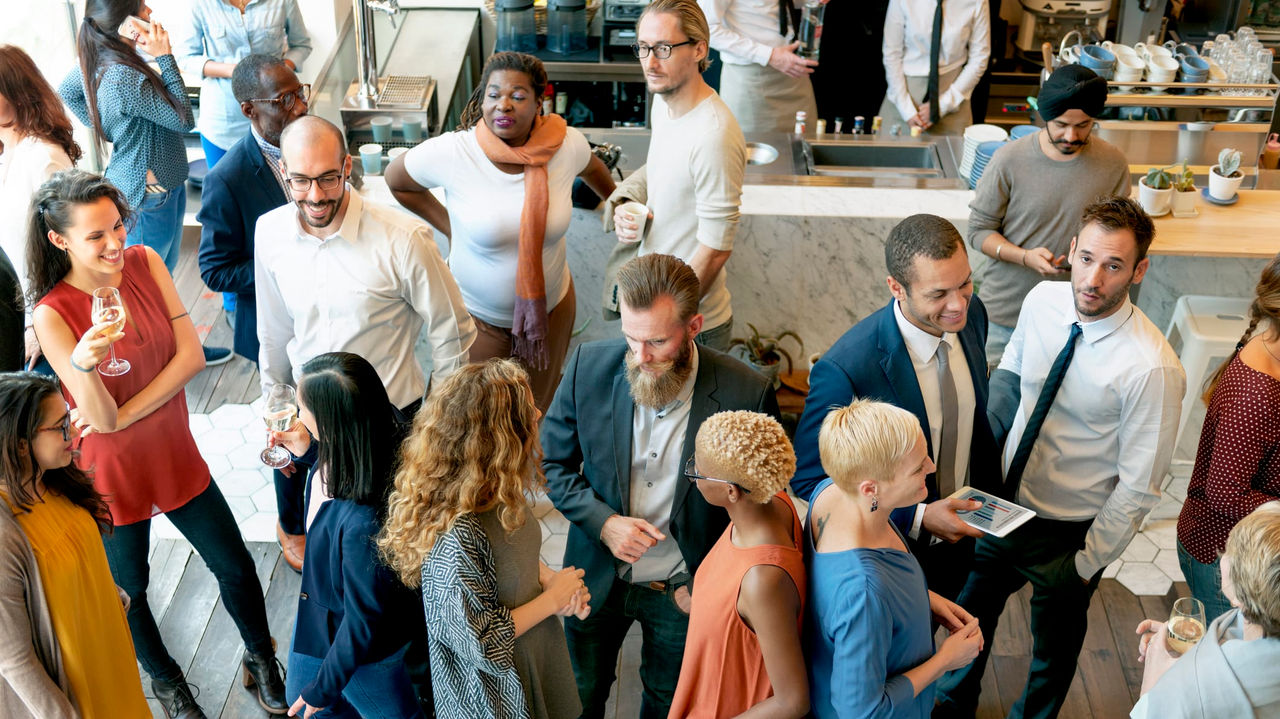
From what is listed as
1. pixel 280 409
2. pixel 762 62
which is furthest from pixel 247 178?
pixel 762 62

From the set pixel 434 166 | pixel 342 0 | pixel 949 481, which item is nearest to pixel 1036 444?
pixel 949 481

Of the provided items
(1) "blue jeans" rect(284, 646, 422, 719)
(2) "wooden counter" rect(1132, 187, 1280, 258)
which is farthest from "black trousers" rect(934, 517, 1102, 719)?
(1) "blue jeans" rect(284, 646, 422, 719)

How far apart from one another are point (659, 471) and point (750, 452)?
21.3 inches

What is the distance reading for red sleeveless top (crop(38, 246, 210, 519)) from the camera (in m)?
2.81

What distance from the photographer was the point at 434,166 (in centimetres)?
338

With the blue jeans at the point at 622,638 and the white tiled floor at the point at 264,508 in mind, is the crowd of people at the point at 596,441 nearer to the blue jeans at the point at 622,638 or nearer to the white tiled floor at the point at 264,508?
the blue jeans at the point at 622,638

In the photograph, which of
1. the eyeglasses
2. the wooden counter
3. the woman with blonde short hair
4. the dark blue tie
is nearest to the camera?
the woman with blonde short hair

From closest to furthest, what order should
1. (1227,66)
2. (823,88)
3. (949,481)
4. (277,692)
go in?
(949,481) → (277,692) → (1227,66) → (823,88)

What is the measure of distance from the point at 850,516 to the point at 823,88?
499cm

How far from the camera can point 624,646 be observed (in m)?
3.45

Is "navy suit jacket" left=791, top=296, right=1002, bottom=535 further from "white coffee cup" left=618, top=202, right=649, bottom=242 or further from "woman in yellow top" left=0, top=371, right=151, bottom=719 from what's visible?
"woman in yellow top" left=0, top=371, right=151, bottom=719

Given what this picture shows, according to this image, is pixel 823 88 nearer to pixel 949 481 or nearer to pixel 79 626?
pixel 949 481

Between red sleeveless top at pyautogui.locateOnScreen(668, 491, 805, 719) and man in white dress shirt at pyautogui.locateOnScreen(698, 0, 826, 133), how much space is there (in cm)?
334

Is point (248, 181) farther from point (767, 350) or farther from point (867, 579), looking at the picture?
point (867, 579)
